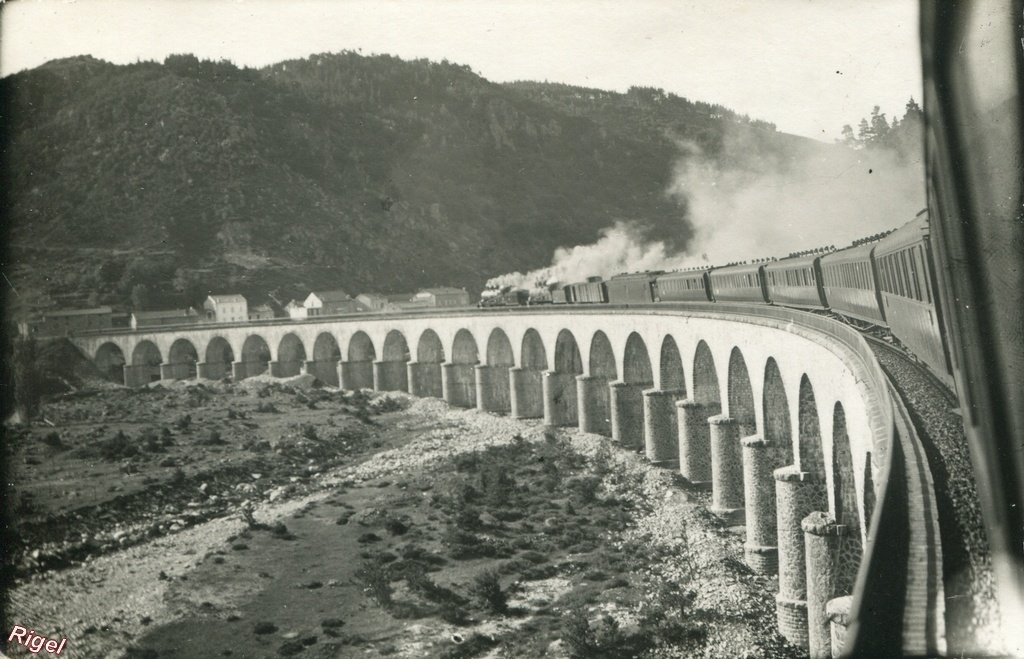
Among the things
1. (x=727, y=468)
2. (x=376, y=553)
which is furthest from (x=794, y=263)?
(x=376, y=553)

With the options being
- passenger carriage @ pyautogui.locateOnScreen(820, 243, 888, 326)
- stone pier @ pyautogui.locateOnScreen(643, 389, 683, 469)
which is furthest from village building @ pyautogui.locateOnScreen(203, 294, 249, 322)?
passenger carriage @ pyautogui.locateOnScreen(820, 243, 888, 326)

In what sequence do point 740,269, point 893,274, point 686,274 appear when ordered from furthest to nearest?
point 686,274 < point 740,269 < point 893,274

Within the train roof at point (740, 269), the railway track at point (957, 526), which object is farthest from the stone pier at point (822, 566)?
the train roof at point (740, 269)

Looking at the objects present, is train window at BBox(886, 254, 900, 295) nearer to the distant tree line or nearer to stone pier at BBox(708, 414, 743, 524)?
stone pier at BBox(708, 414, 743, 524)

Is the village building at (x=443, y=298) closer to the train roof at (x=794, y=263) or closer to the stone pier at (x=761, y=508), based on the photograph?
the train roof at (x=794, y=263)

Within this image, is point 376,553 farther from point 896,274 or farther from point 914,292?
point 914,292
